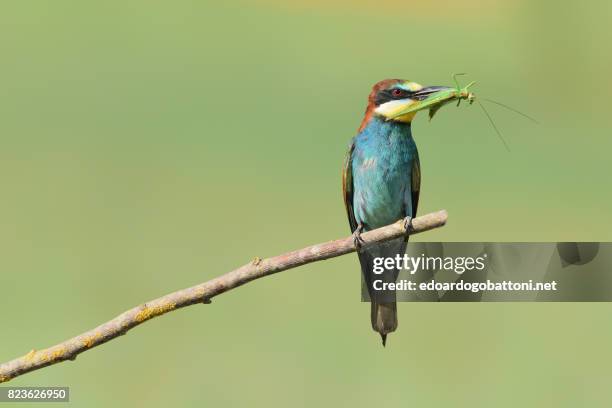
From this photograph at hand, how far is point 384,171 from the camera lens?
2.81 m

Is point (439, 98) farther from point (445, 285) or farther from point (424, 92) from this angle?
point (445, 285)

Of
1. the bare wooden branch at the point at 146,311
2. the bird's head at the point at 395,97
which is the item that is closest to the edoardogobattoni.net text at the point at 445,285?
the bird's head at the point at 395,97

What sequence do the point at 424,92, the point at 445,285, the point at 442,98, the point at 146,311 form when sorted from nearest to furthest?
the point at 146,311 < the point at 442,98 < the point at 424,92 < the point at 445,285

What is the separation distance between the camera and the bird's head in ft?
9.00

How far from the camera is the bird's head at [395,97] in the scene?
2.74 m

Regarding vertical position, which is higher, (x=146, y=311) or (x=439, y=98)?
(x=439, y=98)

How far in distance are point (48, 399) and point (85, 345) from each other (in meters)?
0.67

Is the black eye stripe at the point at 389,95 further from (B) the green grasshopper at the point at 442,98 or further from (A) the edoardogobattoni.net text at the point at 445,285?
(A) the edoardogobattoni.net text at the point at 445,285

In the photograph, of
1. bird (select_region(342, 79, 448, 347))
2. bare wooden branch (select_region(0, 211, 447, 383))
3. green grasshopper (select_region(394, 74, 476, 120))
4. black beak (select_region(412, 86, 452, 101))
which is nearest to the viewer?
bare wooden branch (select_region(0, 211, 447, 383))

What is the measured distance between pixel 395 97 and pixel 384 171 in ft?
0.75

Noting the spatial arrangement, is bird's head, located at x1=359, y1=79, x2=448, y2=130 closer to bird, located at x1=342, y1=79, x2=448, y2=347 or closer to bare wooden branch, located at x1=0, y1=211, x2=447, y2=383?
bird, located at x1=342, y1=79, x2=448, y2=347

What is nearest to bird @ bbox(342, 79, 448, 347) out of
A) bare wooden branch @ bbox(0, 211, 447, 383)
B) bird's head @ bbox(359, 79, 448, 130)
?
bird's head @ bbox(359, 79, 448, 130)

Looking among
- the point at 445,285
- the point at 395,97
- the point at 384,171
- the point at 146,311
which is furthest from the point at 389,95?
the point at 146,311

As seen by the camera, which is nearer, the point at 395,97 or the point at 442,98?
the point at 442,98
